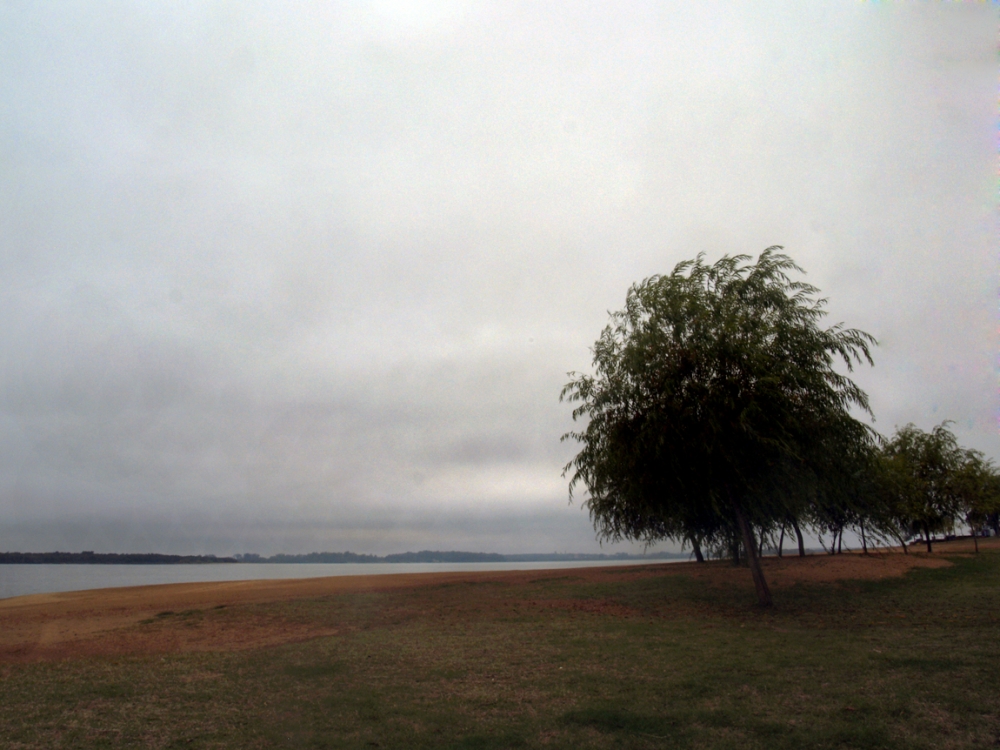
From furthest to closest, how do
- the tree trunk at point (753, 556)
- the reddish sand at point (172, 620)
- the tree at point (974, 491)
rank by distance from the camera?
the tree at point (974, 491), the tree trunk at point (753, 556), the reddish sand at point (172, 620)

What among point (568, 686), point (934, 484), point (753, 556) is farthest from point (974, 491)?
point (568, 686)

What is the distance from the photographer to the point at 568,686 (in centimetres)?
1109

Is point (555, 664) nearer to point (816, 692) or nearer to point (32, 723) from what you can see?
point (816, 692)

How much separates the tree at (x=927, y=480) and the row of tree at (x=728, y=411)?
2044cm

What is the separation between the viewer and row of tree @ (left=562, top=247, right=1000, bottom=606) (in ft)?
62.8

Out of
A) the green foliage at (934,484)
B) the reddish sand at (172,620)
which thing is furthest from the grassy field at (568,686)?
the green foliage at (934,484)

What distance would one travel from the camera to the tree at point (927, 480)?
39.3 m

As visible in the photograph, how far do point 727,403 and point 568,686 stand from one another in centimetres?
1091

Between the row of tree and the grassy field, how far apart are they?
3.64 m

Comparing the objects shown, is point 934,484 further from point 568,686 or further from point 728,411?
point 568,686

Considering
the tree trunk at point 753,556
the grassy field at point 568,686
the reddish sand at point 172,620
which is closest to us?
the grassy field at point 568,686

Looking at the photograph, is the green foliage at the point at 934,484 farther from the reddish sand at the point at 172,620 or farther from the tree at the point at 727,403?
the tree at the point at 727,403

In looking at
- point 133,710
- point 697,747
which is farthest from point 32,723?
point 697,747

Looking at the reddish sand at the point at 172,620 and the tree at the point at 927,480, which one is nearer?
Result: the reddish sand at the point at 172,620
